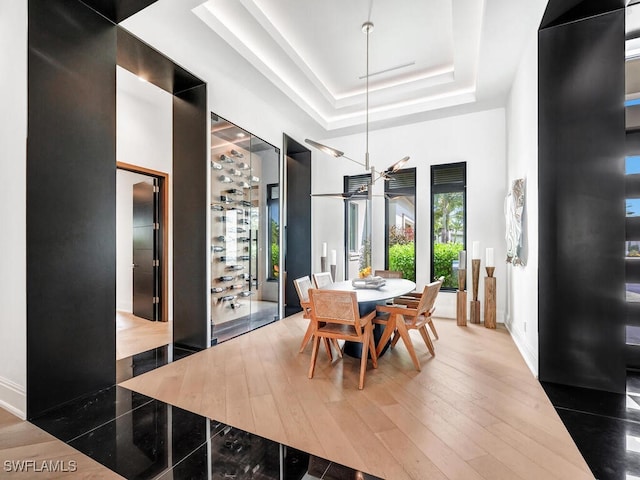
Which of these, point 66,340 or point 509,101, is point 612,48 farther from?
point 66,340

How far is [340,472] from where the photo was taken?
166cm

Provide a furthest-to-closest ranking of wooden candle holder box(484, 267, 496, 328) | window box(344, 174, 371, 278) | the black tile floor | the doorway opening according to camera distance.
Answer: window box(344, 174, 371, 278) → the doorway opening → wooden candle holder box(484, 267, 496, 328) → the black tile floor

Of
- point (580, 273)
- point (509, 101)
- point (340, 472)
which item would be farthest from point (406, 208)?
point (340, 472)

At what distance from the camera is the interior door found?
5230 mm

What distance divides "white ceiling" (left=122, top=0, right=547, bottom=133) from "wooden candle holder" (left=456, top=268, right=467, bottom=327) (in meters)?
2.60

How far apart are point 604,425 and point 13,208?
4303 millimetres

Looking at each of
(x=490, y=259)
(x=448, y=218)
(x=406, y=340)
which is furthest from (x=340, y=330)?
(x=448, y=218)

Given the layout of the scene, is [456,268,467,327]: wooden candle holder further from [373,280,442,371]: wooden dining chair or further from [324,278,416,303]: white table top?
[373,280,442,371]: wooden dining chair

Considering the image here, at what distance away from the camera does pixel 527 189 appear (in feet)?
10.9

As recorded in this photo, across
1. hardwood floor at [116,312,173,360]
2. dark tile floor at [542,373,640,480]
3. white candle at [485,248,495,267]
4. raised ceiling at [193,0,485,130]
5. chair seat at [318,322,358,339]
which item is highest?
raised ceiling at [193,0,485,130]

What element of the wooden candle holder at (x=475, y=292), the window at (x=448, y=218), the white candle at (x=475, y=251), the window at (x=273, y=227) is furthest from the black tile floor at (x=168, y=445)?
the window at (x=448, y=218)

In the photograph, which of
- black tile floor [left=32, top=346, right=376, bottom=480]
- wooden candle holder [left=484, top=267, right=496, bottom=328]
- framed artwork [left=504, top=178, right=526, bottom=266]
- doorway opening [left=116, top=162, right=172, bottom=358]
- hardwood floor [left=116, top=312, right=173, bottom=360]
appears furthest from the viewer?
doorway opening [left=116, top=162, right=172, bottom=358]

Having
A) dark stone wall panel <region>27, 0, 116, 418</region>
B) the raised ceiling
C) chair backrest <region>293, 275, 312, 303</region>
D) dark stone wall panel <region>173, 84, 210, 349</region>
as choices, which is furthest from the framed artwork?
dark stone wall panel <region>27, 0, 116, 418</region>

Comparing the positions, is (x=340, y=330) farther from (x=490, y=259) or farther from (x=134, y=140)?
(x=134, y=140)
